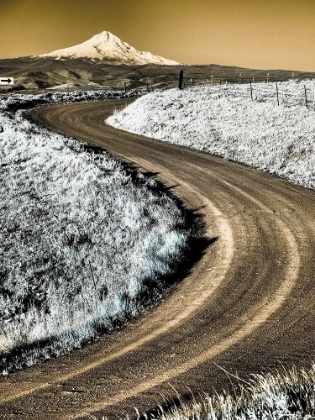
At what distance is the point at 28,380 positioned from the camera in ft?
23.4

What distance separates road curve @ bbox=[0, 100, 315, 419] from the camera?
21.3 feet

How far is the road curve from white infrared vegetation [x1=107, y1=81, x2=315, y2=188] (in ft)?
21.6

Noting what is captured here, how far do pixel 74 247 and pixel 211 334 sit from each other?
7.60 metres

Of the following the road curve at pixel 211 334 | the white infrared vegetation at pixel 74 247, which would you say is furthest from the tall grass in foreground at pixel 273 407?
the white infrared vegetation at pixel 74 247

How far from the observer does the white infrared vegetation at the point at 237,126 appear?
2184 centimetres

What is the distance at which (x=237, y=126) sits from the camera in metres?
28.0

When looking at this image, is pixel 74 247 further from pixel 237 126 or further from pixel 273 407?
pixel 237 126

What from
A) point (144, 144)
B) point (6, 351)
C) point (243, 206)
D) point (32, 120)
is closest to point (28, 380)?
point (6, 351)

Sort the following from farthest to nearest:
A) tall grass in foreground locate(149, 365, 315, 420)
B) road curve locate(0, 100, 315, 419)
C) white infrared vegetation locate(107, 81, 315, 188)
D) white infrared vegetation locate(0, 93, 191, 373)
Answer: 1. white infrared vegetation locate(107, 81, 315, 188)
2. white infrared vegetation locate(0, 93, 191, 373)
3. road curve locate(0, 100, 315, 419)
4. tall grass in foreground locate(149, 365, 315, 420)

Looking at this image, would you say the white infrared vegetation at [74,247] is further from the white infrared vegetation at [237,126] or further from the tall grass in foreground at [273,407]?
the white infrared vegetation at [237,126]

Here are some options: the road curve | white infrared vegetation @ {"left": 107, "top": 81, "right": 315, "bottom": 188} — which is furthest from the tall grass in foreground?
white infrared vegetation @ {"left": 107, "top": 81, "right": 315, "bottom": 188}

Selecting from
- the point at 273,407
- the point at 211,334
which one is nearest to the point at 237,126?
the point at 211,334

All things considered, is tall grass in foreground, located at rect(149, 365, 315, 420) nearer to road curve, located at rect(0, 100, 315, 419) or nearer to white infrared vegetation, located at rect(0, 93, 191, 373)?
road curve, located at rect(0, 100, 315, 419)

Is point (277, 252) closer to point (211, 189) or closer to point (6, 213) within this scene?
Answer: point (211, 189)
